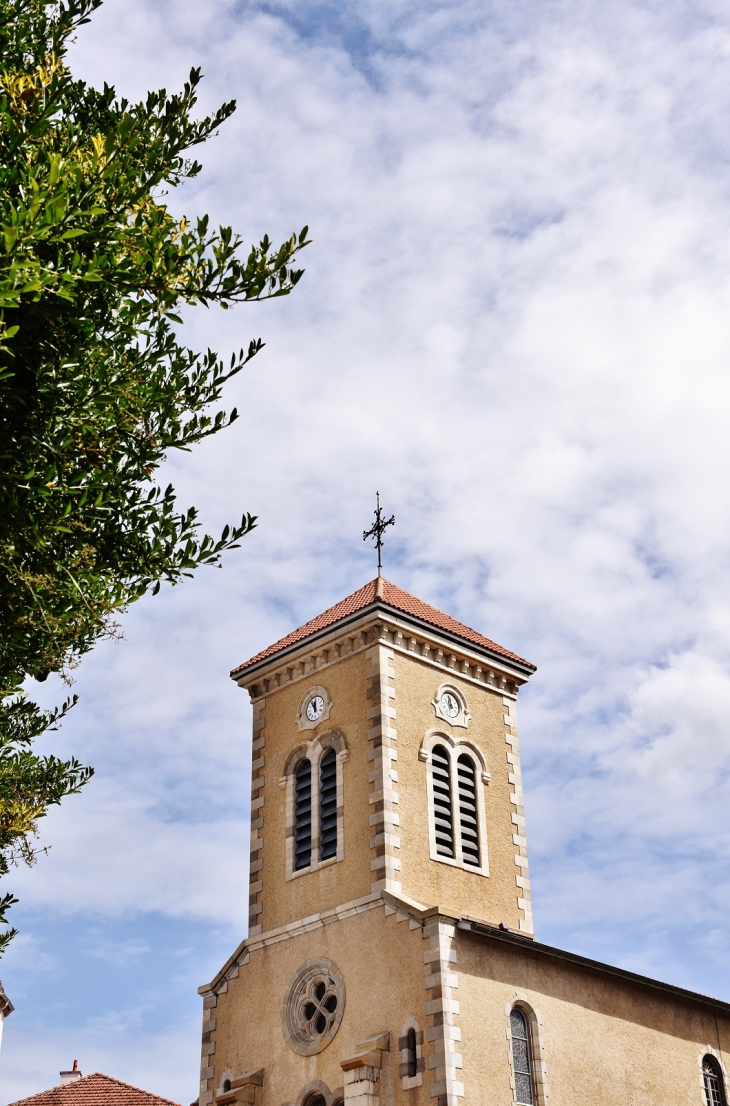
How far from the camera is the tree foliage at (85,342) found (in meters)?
8.39

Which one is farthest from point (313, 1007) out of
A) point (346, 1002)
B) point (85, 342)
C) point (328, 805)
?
point (85, 342)

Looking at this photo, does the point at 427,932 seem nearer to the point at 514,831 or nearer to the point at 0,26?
the point at 514,831

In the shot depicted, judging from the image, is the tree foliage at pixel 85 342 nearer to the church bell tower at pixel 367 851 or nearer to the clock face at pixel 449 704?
the church bell tower at pixel 367 851

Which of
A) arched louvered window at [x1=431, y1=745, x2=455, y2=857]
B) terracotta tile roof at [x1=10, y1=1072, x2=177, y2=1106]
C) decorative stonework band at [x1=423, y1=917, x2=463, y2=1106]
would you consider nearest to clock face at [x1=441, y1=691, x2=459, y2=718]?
arched louvered window at [x1=431, y1=745, x2=455, y2=857]

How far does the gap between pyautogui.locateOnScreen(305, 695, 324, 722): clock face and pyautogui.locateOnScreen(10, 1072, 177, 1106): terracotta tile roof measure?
10428 millimetres

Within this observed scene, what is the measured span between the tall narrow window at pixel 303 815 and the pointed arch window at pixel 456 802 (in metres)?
2.36

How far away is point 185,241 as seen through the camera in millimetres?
9477

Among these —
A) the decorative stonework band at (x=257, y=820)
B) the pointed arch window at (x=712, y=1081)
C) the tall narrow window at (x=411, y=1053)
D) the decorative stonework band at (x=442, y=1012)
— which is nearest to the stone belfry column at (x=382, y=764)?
the decorative stonework band at (x=442, y=1012)

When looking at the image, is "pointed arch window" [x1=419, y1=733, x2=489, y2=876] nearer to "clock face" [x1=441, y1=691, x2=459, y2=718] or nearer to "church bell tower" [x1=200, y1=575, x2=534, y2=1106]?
"church bell tower" [x1=200, y1=575, x2=534, y2=1106]

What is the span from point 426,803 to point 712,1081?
7831 mm

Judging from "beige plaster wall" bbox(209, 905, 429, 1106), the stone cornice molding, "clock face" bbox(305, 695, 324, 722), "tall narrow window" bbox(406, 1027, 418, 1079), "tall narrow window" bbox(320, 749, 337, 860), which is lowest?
"tall narrow window" bbox(406, 1027, 418, 1079)

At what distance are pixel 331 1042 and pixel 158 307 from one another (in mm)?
14857

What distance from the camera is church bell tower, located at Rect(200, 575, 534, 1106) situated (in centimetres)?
1952

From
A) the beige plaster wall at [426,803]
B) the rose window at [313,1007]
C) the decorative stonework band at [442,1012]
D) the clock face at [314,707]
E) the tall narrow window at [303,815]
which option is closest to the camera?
the decorative stonework band at [442,1012]
